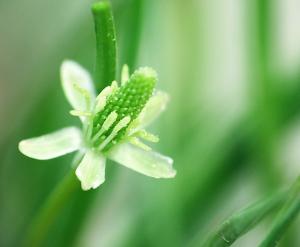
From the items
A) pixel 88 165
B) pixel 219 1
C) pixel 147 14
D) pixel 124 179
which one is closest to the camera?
pixel 88 165

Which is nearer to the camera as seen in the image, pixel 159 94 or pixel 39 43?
pixel 159 94

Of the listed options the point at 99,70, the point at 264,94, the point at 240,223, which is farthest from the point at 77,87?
the point at 264,94

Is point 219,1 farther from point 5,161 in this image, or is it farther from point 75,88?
point 75,88

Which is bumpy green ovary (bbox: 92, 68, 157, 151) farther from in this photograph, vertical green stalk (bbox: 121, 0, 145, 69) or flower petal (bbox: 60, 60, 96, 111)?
vertical green stalk (bbox: 121, 0, 145, 69)

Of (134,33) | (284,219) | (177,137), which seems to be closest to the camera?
(284,219)

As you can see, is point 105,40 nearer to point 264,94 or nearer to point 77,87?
point 77,87

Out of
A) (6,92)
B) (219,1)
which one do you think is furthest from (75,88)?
(219,1)

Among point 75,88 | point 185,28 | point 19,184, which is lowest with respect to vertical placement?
point 19,184
